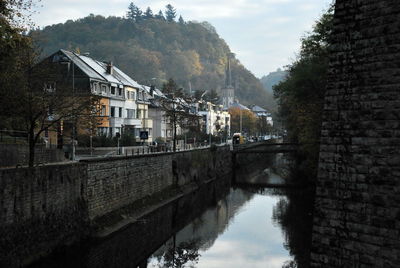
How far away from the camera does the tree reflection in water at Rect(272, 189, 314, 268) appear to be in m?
23.8

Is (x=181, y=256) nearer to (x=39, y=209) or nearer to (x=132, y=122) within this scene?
(x=39, y=209)

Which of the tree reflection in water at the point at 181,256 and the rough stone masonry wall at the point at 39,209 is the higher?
the rough stone masonry wall at the point at 39,209

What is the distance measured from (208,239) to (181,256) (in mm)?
4279

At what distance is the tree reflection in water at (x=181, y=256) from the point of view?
2250 cm

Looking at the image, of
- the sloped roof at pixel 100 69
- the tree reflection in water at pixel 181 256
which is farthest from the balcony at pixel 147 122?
the tree reflection in water at pixel 181 256

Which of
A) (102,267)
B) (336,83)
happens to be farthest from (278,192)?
(336,83)

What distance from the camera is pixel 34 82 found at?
22.2 metres

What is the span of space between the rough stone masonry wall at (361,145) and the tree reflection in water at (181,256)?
1418 cm

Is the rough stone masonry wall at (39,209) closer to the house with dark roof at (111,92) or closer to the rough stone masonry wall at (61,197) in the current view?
the rough stone masonry wall at (61,197)

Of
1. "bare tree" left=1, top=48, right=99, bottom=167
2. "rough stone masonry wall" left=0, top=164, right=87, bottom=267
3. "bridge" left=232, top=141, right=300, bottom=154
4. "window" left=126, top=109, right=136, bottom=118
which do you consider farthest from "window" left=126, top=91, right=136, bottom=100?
"rough stone masonry wall" left=0, top=164, right=87, bottom=267

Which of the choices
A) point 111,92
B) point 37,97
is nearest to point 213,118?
point 111,92

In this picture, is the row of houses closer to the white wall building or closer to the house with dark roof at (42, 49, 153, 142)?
the house with dark roof at (42, 49, 153, 142)

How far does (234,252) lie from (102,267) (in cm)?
815

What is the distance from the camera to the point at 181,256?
78.1 feet
